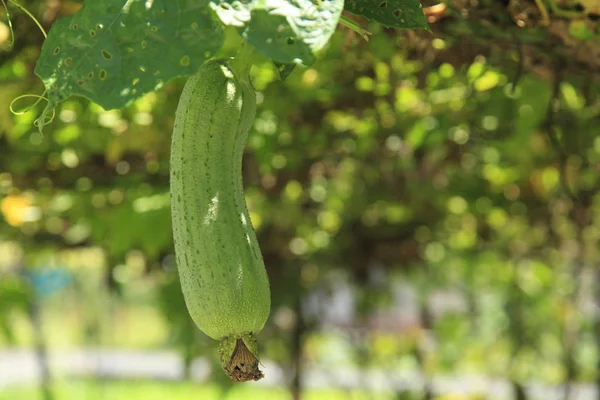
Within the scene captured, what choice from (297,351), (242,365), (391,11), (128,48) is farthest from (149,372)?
(128,48)

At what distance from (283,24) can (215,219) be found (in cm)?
32

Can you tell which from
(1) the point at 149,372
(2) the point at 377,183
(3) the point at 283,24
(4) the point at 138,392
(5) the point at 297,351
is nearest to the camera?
(3) the point at 283,24

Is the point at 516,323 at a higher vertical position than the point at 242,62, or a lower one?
lower

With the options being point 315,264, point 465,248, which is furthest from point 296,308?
point 465,248

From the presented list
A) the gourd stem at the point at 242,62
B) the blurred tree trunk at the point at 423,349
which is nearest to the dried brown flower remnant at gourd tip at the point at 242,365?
the gourd stem at the point at 242,62

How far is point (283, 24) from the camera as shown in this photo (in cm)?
93

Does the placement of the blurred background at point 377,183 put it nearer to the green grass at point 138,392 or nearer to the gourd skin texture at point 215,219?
the gourd skin texture at point 215,219

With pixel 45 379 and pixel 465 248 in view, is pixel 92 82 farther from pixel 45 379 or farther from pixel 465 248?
pixel 45 379

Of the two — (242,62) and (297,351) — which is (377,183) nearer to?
(297,351)

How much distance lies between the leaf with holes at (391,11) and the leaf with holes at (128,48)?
28 centimetres

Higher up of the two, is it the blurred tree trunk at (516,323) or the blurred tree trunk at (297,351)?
the blurred tree trunk at (297,351)

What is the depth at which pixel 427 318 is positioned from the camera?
7.11m

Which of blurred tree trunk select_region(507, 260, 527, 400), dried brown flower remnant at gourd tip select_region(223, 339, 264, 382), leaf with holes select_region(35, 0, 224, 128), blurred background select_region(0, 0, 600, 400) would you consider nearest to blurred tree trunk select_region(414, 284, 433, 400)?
blurred background select_region(0, 0, 600, 400)

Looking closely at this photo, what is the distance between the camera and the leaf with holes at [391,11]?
45.6 inches
